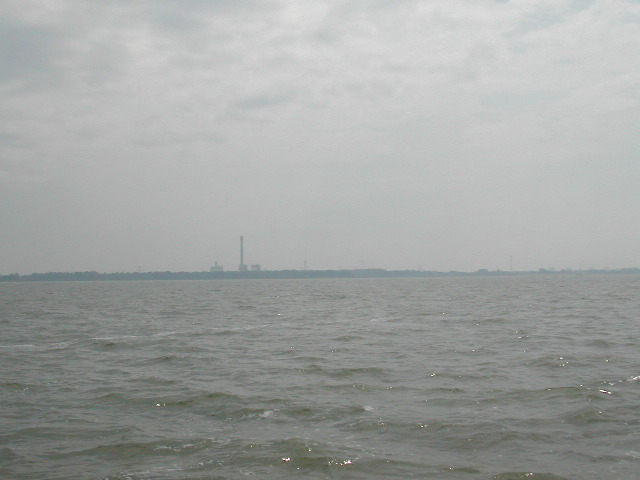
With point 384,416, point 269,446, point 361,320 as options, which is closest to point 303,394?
point 384,416

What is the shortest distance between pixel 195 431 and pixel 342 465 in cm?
363

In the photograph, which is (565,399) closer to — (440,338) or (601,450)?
(601,450)

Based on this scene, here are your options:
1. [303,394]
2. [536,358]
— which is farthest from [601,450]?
[536,358]

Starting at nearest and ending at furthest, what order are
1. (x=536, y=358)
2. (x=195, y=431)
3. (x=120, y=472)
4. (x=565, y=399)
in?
(x=120, y=472)
(x=195, y=431)
(x=565, y=399)
(x=536, y=358)

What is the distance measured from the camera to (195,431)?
12.0 meters

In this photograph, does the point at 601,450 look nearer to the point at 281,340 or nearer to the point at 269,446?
the point at 269,446

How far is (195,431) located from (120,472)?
97.9 inches

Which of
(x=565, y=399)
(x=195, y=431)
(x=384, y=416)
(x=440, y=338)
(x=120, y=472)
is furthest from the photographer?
(x=440, y=338)

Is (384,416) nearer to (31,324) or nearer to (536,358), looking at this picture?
(536,358)

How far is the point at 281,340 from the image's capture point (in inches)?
1101

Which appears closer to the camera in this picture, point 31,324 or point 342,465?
point 342,465

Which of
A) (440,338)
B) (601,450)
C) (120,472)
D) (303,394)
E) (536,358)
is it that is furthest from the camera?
(440,338)

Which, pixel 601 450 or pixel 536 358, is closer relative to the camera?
pixel 601 450

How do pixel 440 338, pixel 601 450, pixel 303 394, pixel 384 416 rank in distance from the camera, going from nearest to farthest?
pixel 601 450 → pixel 384 416 → pixel 303 394 → pixel 440 338
